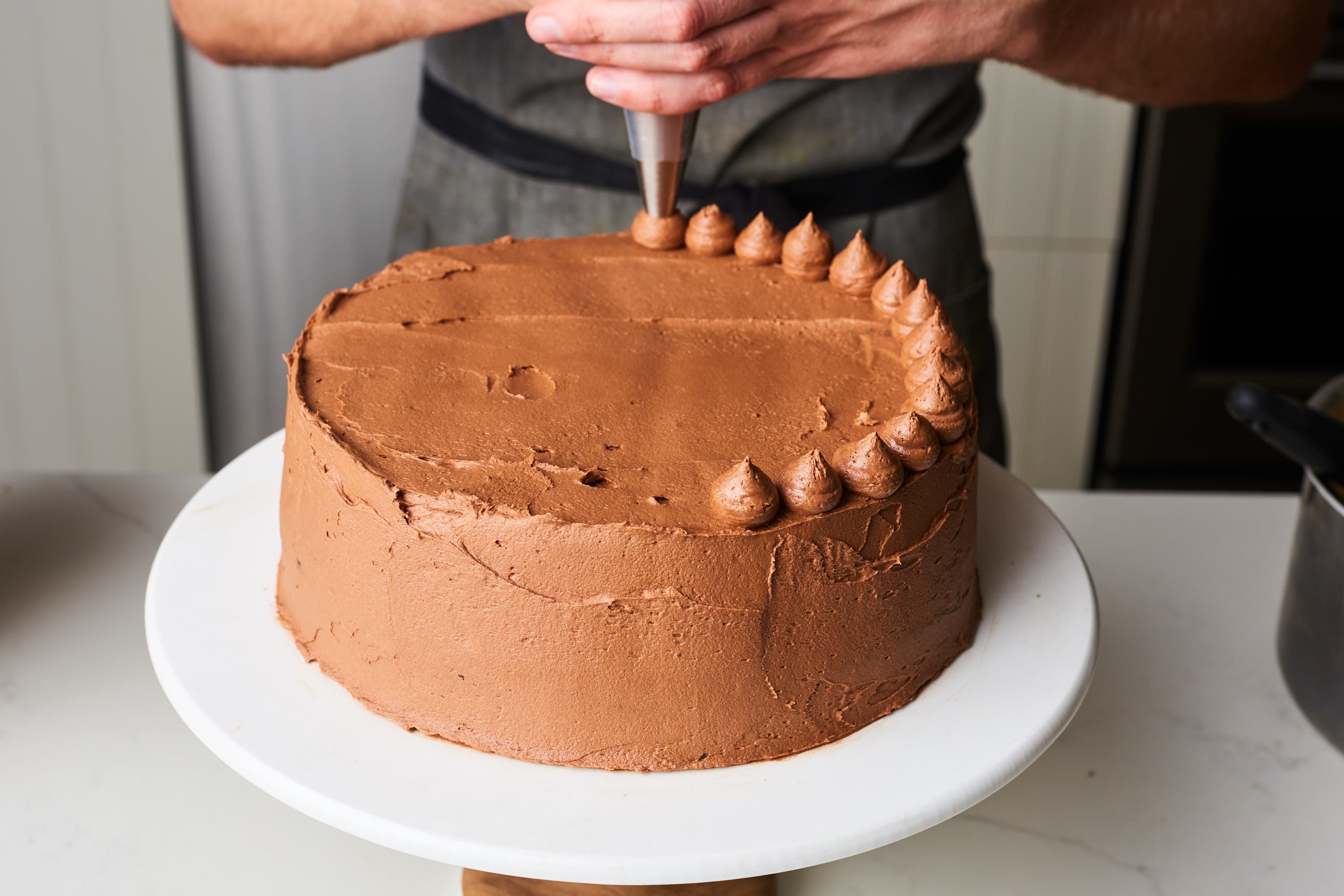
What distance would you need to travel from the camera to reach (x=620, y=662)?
846 millimetres

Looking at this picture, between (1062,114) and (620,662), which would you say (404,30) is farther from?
(1062,114)

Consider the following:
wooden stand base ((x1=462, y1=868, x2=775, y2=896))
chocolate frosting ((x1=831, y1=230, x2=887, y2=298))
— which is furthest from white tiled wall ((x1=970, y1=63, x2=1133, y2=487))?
wooden stand base ((x1=462, y1=868, x2=775, y2=896))

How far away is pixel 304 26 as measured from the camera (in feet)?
4.75

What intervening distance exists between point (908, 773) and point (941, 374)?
12.7 inches

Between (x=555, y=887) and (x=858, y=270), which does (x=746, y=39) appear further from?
(x=555, y=887)

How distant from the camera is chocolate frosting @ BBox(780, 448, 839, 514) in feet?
2.75

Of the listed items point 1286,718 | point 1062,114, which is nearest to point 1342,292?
point 1062,114

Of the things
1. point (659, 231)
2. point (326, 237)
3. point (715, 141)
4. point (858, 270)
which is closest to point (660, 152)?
point (659, 231)

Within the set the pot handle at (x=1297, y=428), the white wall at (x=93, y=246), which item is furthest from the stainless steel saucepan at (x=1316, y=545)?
the white wall at (x=93, y=246)

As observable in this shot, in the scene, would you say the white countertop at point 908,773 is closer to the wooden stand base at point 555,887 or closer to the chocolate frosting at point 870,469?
the wooden stand base at point 555,887

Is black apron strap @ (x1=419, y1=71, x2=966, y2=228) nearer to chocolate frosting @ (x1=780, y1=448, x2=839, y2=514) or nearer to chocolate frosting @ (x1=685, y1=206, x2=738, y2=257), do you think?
chocolate frosting @ (x1=685, y1=206, x2=738, y2=257)

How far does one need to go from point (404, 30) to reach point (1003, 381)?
6.23 feet

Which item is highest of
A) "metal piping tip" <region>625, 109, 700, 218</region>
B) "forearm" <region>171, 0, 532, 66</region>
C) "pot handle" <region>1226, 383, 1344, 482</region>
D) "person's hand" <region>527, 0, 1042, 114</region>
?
"person's hand" <region>527, 0, 1042, 114</region>

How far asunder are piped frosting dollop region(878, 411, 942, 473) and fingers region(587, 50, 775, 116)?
1.11 feet
